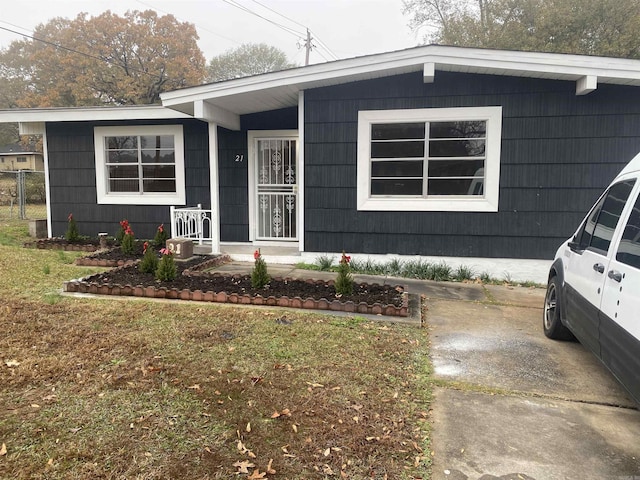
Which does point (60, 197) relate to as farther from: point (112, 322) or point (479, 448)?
point (479, 448)

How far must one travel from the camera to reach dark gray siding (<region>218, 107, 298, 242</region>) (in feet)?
28.9

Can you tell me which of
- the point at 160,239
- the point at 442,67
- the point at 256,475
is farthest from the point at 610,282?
the point at 160,239

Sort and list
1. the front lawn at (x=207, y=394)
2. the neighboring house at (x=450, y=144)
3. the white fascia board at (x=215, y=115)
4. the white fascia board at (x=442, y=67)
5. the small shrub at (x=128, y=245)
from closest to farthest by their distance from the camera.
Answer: the front lawn at (x=207, y=394) → the white fascia board at (x=442, y=67) → the neighboring house at (x=450, y=144) → the white fascia board at (x=215, y=115) → the small shrub at (x=128, y=245)

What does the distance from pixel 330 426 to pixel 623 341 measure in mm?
1758

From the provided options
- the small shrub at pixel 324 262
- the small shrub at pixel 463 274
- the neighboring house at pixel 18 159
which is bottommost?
the small shrub at pixel 463 274

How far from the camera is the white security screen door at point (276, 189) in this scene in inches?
350

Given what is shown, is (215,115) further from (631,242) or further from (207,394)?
(631,242)

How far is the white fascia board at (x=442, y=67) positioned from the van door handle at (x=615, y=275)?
450cm

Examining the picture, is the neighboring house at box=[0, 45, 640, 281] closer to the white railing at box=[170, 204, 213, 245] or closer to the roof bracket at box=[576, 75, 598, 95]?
the roof bracket at box=[576, 75, 598, 95]

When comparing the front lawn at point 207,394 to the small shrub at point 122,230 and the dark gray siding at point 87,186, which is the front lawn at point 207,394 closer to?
the small shrub at point 122,230

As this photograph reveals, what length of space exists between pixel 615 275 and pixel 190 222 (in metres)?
7.44

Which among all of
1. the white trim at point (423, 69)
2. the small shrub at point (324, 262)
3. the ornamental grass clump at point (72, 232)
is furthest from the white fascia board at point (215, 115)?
the ornamental grass clump at point (72, 232)

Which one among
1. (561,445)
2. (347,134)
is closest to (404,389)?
(561,445)

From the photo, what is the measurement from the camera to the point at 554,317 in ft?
14.2
